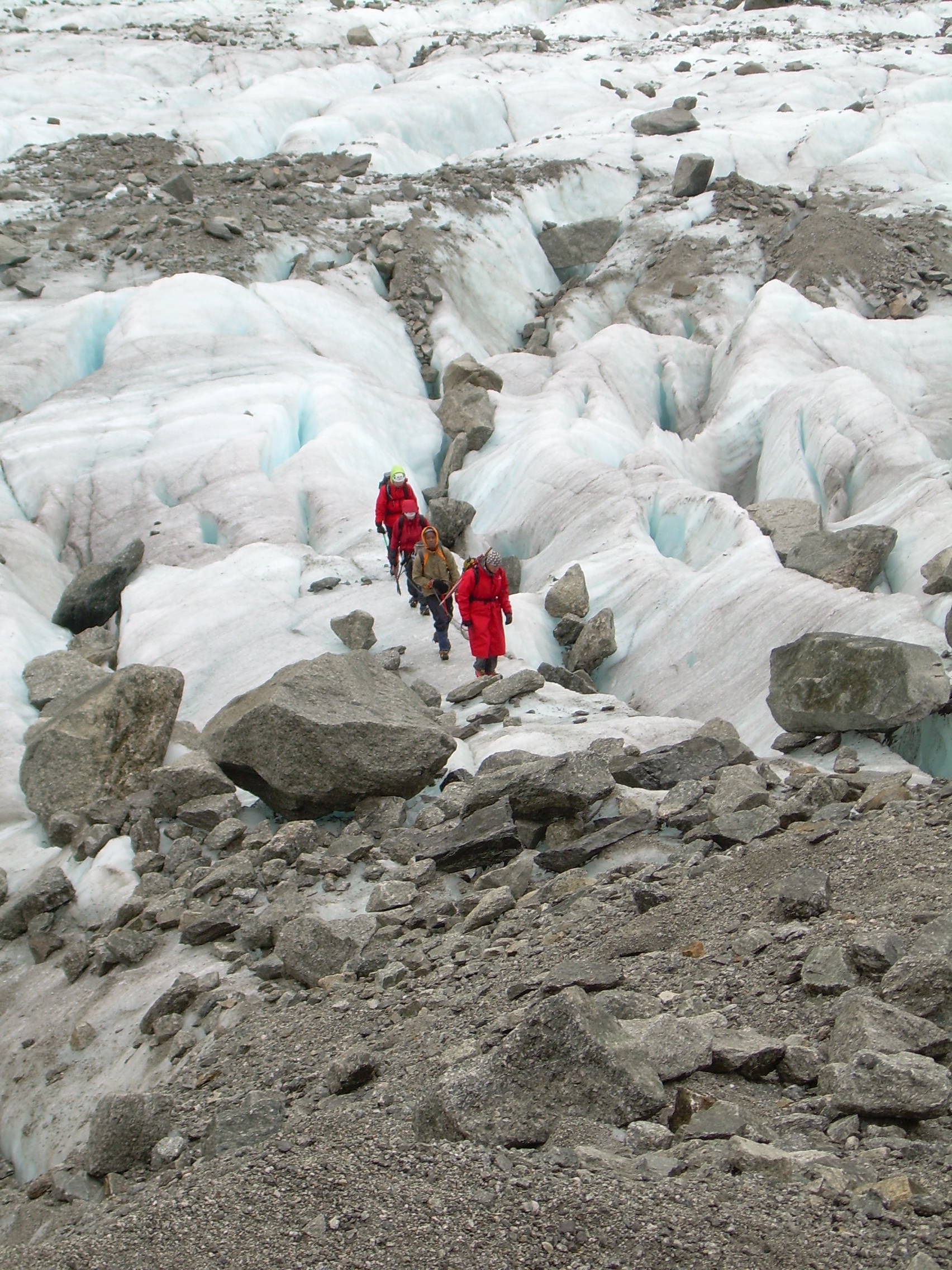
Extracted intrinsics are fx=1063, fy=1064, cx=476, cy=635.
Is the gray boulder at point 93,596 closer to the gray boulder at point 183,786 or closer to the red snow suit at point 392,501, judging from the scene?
the red snow suit at point 392,501

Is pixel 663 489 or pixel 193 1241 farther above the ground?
pixel 193 1241

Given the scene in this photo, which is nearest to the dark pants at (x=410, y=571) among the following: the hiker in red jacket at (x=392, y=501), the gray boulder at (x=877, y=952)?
the hiker in red jacket at (x=392, y=501)

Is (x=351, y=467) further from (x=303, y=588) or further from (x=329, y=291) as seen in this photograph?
(x=329, y=291)

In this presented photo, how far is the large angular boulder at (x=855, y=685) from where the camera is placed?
830 centimetres

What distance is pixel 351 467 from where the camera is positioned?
1622 cm

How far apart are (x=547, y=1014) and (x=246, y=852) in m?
4.09

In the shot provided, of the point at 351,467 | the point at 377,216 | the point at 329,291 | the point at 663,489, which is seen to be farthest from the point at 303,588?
the point at 377,216

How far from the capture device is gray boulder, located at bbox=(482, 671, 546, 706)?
402 inches

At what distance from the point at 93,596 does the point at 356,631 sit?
3.87 meters

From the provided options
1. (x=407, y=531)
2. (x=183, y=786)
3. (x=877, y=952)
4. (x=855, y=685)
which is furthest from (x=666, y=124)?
(x=877, y=952)

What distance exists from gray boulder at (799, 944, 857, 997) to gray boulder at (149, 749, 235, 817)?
5.25 metres

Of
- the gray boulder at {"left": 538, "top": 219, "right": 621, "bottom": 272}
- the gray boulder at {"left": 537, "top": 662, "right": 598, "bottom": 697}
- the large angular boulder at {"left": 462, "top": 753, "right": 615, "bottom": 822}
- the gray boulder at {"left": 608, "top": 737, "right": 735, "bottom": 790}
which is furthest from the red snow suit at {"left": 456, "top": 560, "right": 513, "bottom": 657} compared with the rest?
the gray boulder at {"left": 538, "top": 219, "right": 621, "bottom": 272}

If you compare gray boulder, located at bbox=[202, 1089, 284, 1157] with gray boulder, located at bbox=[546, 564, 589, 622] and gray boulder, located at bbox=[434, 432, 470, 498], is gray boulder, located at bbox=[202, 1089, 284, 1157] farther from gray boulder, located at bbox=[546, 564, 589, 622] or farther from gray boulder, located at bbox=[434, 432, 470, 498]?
gray boulder, located at bbox=[434, 432, 470, 498]

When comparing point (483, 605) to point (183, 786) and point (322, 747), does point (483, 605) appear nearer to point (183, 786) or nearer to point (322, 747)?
point (322, 747)
